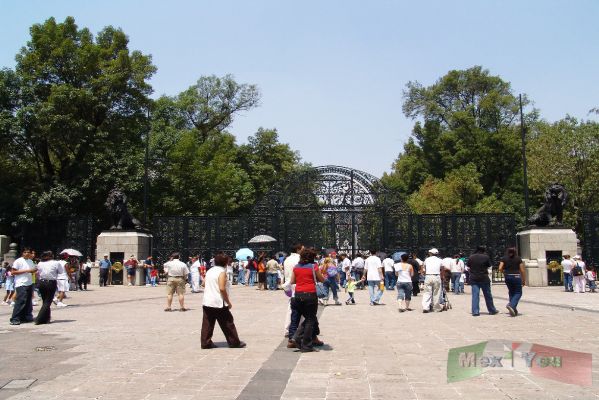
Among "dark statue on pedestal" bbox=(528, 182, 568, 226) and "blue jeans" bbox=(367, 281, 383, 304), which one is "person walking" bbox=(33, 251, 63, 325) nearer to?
"blue jeans" bbox=(367, 281, 383, 304)

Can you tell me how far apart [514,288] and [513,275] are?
0.30 metres

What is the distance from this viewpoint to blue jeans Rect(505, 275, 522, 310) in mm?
12641

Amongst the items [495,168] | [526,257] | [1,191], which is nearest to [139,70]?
[1,191]

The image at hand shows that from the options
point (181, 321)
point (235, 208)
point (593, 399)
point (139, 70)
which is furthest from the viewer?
point (235, 208)

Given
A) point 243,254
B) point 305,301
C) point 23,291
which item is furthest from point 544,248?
point 23,291

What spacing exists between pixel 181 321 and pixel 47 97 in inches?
881

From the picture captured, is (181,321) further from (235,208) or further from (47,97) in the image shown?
(235,208)

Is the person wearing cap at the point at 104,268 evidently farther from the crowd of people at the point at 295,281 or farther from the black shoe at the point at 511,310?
the black shoe at the point at 511,310

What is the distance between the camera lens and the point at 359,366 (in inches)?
283

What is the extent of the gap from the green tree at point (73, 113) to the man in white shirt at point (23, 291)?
61.4 ft

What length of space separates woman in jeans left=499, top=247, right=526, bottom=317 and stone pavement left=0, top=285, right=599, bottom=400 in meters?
0.42

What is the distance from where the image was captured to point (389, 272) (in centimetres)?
2316

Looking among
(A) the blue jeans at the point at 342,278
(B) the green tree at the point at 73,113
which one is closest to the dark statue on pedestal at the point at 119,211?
(B) the green tree at the point at 73,113

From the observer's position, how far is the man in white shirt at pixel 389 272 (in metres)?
22.7
